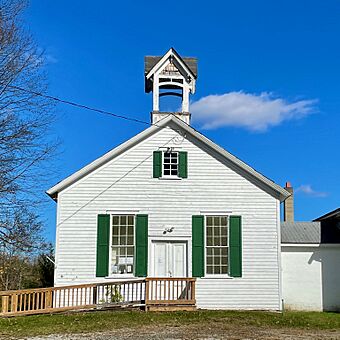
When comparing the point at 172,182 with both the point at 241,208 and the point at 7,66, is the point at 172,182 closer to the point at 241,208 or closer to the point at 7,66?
the point at 241,208

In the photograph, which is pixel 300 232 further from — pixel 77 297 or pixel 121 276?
pixel 77 297

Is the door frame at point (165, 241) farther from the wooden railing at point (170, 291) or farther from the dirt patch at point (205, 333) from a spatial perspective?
the dirt patch at point (205, 333)

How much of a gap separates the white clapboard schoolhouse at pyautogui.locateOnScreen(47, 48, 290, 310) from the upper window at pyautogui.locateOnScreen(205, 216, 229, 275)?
3 cm

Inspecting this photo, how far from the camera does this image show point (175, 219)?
1631 cm

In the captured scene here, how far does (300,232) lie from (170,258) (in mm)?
5842

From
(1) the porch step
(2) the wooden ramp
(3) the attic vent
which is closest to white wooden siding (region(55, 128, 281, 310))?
(2) the wooden ramp

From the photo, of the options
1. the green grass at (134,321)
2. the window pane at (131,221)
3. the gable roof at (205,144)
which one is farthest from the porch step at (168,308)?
the gable roof at (205,144)

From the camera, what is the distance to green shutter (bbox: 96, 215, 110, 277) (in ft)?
51.6

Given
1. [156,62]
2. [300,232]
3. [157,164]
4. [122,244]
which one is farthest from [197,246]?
[156,62]

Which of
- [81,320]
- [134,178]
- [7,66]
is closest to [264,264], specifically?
[134,178]

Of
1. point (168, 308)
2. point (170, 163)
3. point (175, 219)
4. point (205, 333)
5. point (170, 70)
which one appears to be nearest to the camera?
point (205, 333)

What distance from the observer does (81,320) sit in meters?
13.1

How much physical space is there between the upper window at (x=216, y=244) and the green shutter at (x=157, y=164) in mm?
2119

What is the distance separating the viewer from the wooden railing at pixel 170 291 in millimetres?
15023
